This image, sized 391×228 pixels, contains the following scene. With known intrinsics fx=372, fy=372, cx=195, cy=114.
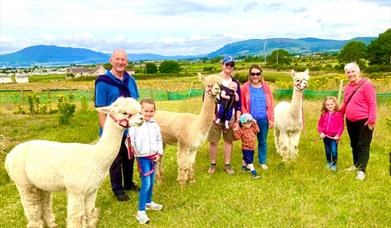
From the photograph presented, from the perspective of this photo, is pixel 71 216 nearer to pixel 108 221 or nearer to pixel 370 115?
pixel 108 221

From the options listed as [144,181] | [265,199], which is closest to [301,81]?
[265,199]

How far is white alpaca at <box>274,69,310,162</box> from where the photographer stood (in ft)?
22.9

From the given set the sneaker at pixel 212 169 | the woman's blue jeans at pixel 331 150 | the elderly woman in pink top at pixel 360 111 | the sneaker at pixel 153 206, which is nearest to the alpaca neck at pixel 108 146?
the sneaker at pixel 153 206

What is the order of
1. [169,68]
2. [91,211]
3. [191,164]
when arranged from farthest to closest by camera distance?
[169,68]
[191,164]
[91,211]

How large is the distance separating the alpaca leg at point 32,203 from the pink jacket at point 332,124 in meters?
4.90

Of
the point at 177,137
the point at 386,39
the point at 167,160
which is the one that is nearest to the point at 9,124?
the point at 167,160

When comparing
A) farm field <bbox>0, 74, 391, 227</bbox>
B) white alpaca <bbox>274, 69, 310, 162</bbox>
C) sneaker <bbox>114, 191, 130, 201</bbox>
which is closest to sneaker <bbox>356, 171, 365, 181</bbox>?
farm field <bbox>0, 74, 391, 227</bbox>

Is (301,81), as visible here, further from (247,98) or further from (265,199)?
(265,199)

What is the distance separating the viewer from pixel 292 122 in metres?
7.32

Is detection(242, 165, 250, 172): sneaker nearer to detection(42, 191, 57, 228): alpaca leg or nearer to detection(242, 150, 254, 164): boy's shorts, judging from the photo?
detection(242, 150, 254, 164): boy's shorts

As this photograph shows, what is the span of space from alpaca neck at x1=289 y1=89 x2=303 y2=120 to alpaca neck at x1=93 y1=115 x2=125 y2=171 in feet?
13.2

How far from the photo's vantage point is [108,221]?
4.91 meters

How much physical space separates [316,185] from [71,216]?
3.84 meters

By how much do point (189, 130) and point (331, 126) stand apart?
104 inches
